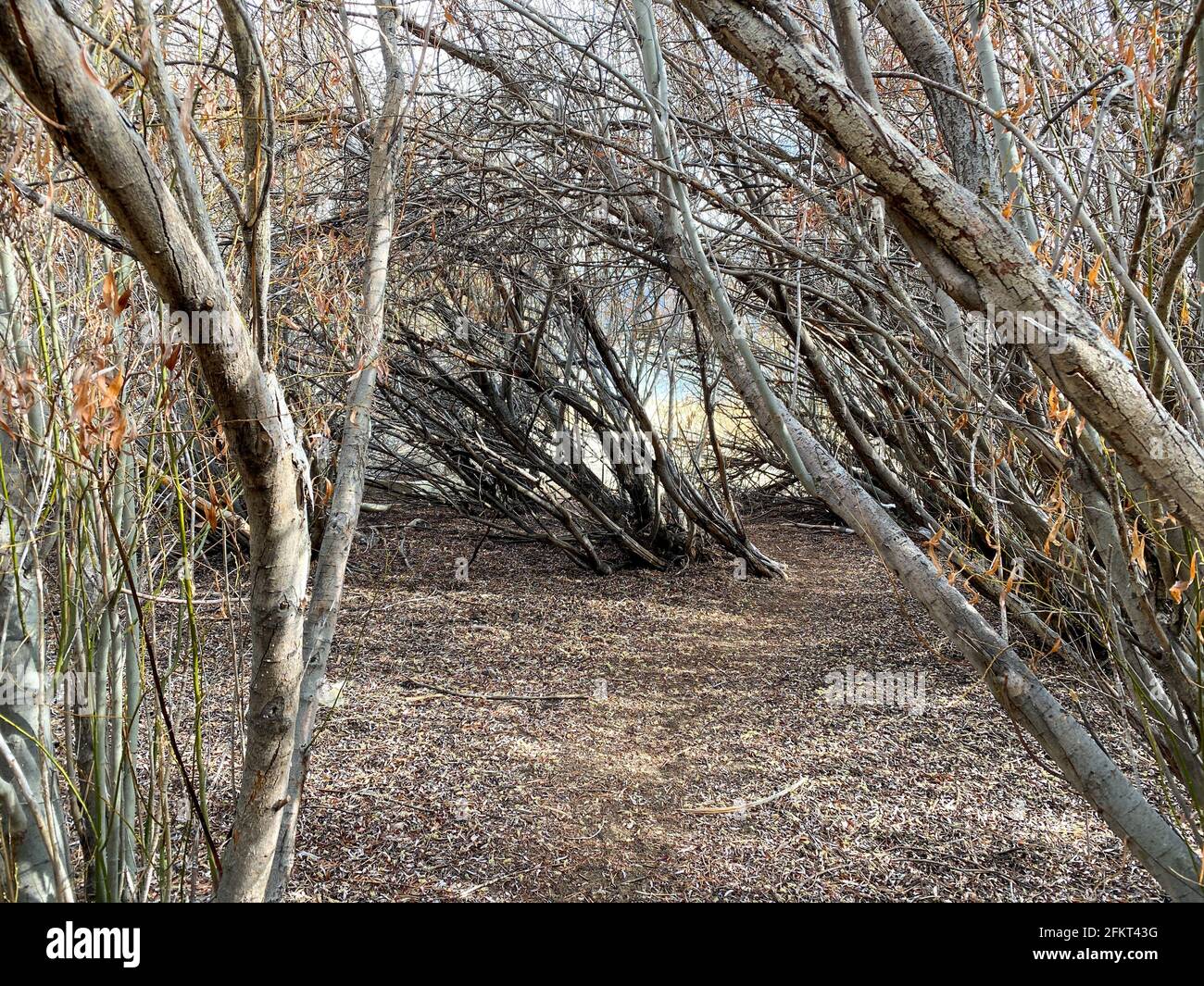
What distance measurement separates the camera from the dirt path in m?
3.04

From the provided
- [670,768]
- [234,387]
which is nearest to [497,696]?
[670,768]

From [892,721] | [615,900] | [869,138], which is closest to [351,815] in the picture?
[615,900]

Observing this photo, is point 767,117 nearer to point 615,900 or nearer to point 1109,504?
point 1109,504

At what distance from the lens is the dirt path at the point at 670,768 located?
9.97 ft

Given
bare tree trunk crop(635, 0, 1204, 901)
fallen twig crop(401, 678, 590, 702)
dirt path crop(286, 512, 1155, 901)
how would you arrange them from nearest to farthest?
bare tree trunk crop(635, 0, 1204, 901) < dirt path crop(286, 512, 1155, 901) < fallen twig crop(401, 678, 590, 702)

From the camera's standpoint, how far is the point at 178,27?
9.83ft

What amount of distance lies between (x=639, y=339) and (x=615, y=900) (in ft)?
16.6

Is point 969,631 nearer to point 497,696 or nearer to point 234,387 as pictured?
point 234,387

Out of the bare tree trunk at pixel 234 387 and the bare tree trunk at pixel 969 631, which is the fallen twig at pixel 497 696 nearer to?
the bare tree trunk at pixel 969 631

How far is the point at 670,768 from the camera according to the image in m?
3.87

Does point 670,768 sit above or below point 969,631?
below

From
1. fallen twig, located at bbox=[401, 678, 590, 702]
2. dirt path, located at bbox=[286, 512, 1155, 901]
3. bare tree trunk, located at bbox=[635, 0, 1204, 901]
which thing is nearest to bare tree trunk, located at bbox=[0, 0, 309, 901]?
bare tree trunk, located at bbox=[635, 0, 1204, 901]

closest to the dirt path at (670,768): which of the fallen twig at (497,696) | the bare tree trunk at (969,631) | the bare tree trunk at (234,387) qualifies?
the fallen twig at (497,696)

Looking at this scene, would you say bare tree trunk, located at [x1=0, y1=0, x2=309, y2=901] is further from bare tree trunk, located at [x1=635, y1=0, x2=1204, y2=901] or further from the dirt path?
the dirt path
